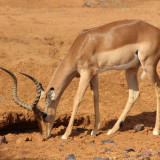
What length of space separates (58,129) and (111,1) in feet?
66.6

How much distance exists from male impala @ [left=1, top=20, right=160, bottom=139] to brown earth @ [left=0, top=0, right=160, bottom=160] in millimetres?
511

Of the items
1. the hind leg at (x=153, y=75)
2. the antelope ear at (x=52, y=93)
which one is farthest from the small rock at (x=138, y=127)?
the antelope ear at (x=52, y=93)

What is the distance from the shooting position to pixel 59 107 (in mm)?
8492

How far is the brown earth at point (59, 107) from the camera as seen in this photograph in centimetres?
620

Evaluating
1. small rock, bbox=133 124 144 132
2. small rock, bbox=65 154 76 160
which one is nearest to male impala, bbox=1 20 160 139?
small rock, bbox=133 124 144 132

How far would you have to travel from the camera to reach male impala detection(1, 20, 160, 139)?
6.83 m

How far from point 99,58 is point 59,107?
2.15 meters

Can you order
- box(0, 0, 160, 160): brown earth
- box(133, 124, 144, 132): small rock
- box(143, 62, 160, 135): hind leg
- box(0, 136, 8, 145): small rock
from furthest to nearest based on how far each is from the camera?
box(133, 124, 144, 132): small rock < box(143, 62, 160, 135): hind leg < box(0, 136, 8, 145): small rock < box(0, 0, 160, 160): brown earth

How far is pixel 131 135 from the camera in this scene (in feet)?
23.9

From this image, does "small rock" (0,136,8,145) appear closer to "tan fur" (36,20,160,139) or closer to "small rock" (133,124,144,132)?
"tan fur" (36,20,160,139)

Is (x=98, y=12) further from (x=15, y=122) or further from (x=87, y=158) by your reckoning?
(x=87, y=158)

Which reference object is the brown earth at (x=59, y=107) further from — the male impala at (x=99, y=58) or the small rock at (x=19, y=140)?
the male impala at (x=99, y=58)

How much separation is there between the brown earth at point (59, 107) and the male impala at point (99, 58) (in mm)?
511

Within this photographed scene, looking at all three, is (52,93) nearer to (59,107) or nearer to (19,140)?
(19,140)
